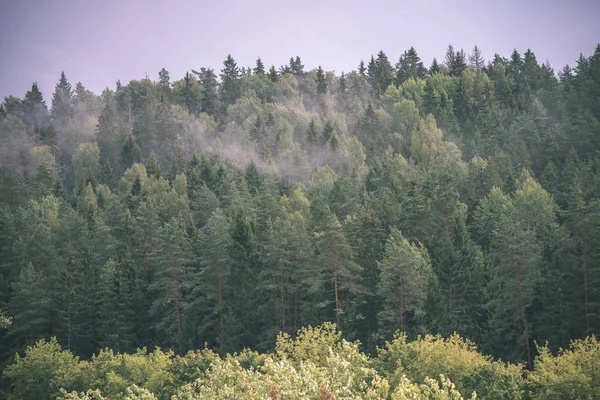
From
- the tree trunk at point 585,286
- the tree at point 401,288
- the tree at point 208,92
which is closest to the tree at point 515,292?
the tree trunk at point 585,286

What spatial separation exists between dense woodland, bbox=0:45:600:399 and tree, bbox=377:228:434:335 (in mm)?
226

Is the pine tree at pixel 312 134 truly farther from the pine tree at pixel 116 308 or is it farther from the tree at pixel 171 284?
the pine tree at pixel 116 308

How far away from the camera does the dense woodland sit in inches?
1737

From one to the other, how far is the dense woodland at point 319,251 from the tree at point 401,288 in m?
0.23

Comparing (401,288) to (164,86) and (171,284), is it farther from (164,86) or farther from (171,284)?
(164,86)

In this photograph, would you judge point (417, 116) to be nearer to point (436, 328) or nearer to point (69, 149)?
point (436, 328)

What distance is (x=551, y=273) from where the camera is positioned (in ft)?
165

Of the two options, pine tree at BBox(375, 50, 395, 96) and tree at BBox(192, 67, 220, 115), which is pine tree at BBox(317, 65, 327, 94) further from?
tree at BBox(192, 67, 220, 115)

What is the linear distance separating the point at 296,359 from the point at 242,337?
603 inches

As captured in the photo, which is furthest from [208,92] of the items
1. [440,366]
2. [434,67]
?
[440,366]

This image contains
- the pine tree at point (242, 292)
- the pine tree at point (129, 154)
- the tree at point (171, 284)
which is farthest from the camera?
the pine tree at point (129, 154)

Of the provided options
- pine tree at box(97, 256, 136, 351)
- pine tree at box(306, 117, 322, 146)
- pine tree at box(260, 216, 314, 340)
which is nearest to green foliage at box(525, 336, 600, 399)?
pine tree at box(260, 216, 314, 340)

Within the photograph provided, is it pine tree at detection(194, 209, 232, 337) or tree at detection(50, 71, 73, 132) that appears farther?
tree at detection(50, 71, 73, 132)

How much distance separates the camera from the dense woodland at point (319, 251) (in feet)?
145
